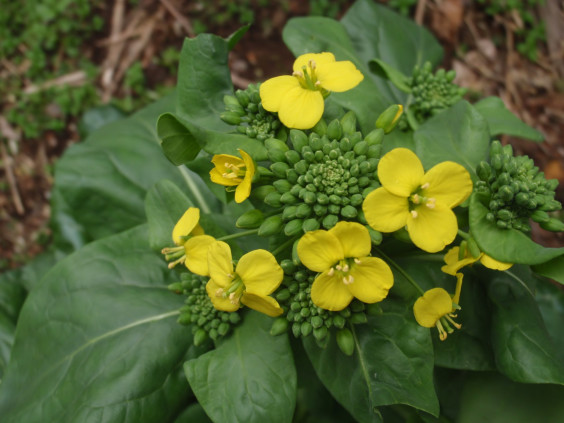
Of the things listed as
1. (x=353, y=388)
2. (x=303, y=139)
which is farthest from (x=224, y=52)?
(x=353, y=388)

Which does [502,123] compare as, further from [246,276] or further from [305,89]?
[246,276]

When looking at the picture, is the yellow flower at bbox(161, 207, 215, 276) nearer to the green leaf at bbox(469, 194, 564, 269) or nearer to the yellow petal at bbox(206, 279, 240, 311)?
the yellow petal at bbox(206, 279, 240, 311)

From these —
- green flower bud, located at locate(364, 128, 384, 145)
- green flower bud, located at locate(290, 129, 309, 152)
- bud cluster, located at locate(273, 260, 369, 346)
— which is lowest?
bud cluster, located at locate(273, 260, 369, 346)

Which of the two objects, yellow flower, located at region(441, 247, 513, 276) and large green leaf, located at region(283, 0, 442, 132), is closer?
yellow flower, located at region(441, 247, 513, 276)

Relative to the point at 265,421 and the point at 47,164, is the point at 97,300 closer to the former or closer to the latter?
the point at 265,421

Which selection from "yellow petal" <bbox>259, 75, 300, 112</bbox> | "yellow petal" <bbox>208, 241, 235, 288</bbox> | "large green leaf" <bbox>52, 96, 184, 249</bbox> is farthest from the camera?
"large green leaf" <bbox>52, 96, 184, 249</bbox>

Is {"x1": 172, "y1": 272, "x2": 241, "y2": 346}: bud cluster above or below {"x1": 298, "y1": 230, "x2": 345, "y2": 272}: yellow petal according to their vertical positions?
below

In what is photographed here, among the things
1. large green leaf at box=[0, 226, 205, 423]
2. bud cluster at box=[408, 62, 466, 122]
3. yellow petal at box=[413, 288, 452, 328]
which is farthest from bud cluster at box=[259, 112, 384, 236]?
large green leaf at box=[0, 226, 205, 423]
